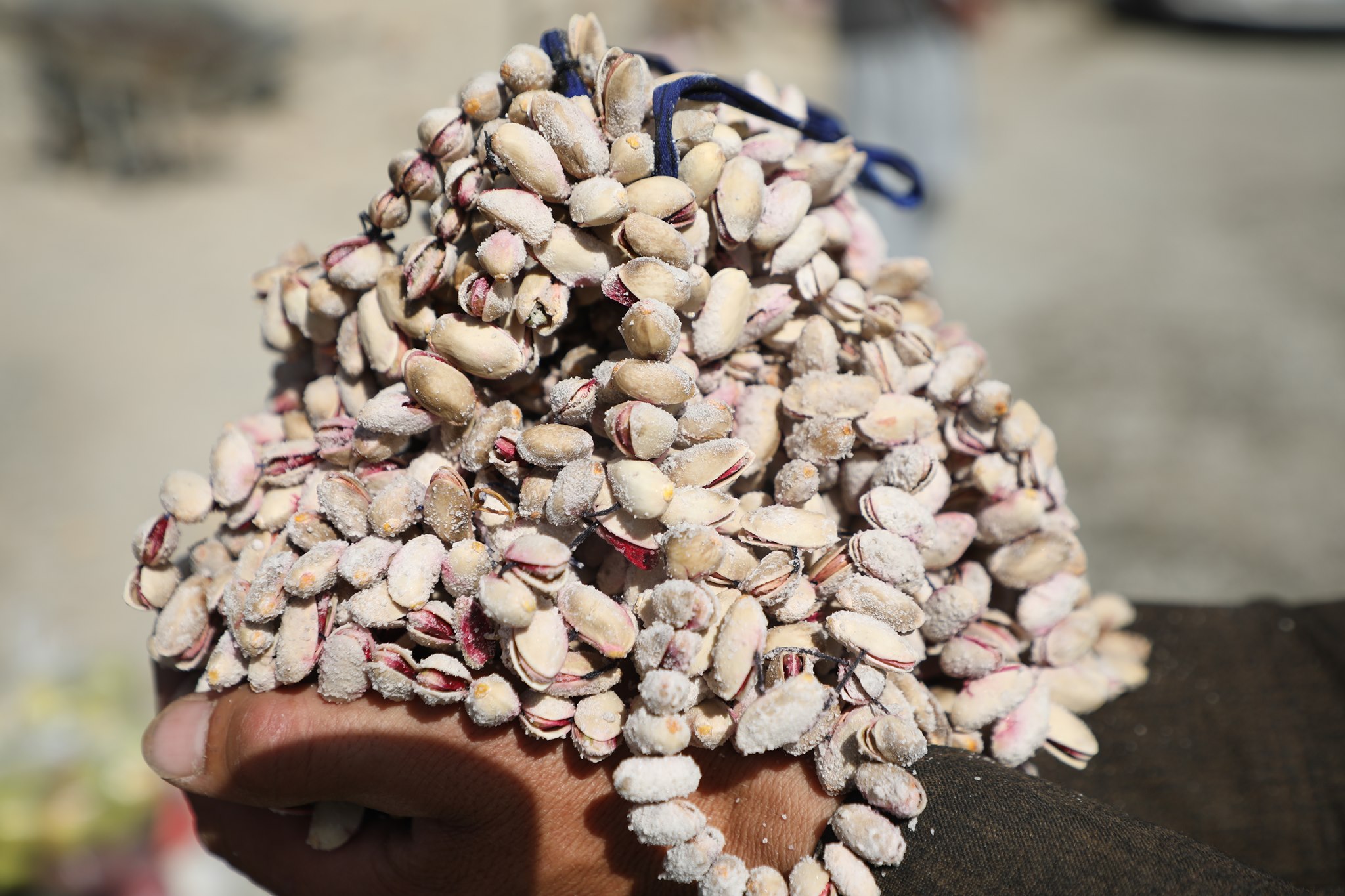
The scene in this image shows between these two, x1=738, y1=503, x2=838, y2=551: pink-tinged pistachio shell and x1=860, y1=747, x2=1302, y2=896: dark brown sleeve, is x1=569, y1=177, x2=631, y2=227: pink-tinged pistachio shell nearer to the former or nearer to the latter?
x1=738, y1=503, x2=838, y2=551: pink-tinged pistachio shell

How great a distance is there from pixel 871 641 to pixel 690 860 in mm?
214

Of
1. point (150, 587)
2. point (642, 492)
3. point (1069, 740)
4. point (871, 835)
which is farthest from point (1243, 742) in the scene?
A: point (150, 587)

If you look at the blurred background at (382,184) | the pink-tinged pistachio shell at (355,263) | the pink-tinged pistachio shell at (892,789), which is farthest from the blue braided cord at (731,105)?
the blurred background at (382,184)

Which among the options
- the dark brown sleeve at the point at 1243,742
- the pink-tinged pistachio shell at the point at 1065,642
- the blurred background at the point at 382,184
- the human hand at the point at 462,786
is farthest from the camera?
the blurred background at the point at 382,184

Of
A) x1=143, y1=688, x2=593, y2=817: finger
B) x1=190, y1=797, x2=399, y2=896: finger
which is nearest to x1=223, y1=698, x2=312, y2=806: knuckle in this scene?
x1=143, y1=688, x2=593, y2=817: finger

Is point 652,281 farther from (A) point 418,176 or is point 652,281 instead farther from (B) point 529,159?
(A) point 418,176

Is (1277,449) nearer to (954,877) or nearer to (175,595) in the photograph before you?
(954,877)

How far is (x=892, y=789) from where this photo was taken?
2.29 feet

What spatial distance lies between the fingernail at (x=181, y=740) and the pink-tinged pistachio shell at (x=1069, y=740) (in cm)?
75

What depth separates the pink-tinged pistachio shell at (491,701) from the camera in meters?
0.73

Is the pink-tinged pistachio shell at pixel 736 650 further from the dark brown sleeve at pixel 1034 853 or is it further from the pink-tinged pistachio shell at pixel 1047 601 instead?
the pink-tinged pistachio shell at pixel 1047 601

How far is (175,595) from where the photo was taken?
0.84 meters

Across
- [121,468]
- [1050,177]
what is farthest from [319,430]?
[1050,177]

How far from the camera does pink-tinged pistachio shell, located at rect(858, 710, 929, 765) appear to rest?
2.25 feet
